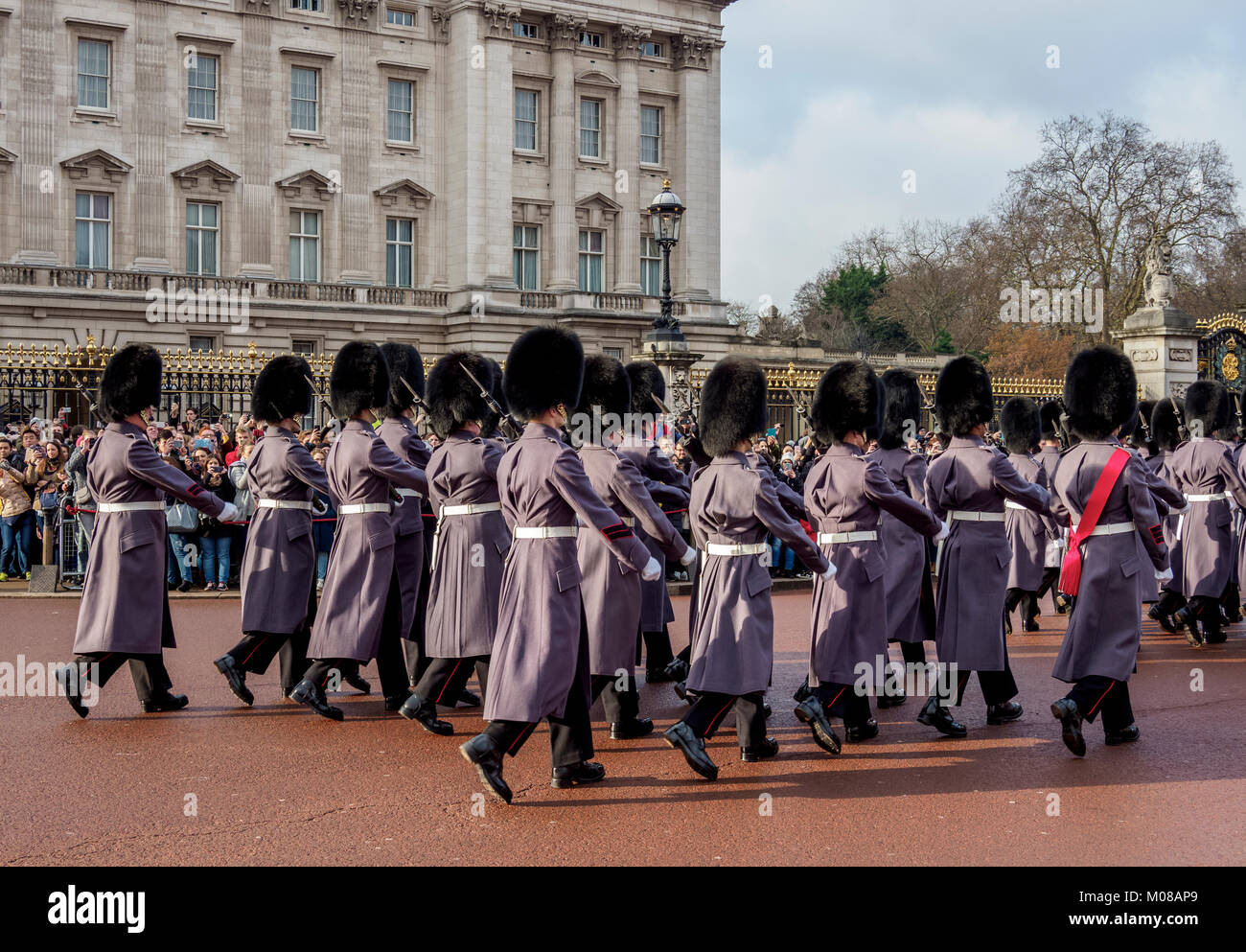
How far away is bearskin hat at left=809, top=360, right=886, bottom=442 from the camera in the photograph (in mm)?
7535

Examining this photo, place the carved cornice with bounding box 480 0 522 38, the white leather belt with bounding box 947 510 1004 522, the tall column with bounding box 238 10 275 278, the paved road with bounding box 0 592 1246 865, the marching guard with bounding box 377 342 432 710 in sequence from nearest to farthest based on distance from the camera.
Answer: the paved road with bounding box 0 592 1246 865, the white leather belt with bounding box 947 510 1004 522, the marching guard with bounding box 377 342 432 710, the tall column with bounding box 238 10 275 278, the carved cornice with bounding box 480 0 522 38

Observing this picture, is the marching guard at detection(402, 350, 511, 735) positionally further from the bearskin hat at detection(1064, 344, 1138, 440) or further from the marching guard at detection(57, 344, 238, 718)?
the bearskin hat at detection(1064, 344, 1138, 440)

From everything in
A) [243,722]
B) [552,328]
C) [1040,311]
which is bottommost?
[243,722]

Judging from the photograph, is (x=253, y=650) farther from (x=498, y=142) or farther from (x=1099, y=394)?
(x=498, y=142)

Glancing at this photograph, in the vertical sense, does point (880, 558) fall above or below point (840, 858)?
above

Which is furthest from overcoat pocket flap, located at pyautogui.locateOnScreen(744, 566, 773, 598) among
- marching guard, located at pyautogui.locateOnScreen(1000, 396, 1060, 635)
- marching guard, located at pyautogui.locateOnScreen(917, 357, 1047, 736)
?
marching guard, located at pyautogui.locateOnScreen(1000, 396, 1060, 635)

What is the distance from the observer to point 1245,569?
11289mm

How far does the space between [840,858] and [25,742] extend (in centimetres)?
431

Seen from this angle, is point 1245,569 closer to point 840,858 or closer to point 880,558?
point 880,558

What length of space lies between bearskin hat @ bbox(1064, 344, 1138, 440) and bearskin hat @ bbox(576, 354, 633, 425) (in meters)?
2.40

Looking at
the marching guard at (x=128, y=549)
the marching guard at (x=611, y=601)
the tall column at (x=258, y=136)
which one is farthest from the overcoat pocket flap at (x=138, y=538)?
the tall column at (x=258, y=136)

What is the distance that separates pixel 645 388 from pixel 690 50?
3080 cm

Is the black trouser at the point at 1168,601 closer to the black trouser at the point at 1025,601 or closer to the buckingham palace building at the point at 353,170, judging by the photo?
the black trouser at the point at 1025,601

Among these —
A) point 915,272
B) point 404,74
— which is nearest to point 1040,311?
point 915,272
